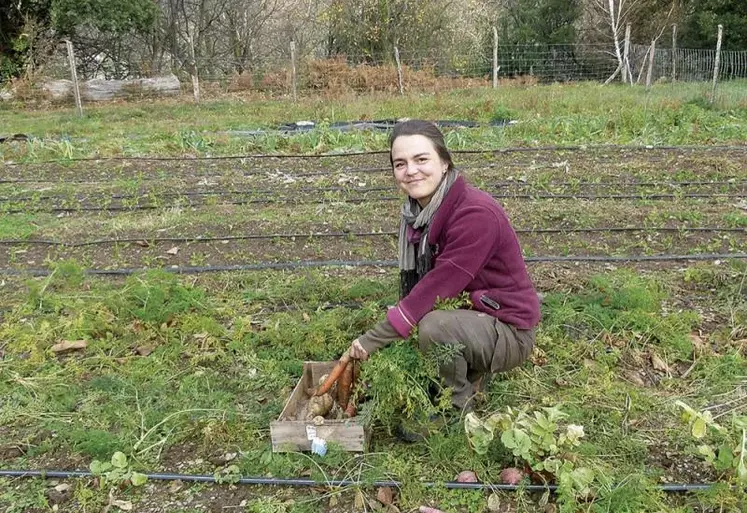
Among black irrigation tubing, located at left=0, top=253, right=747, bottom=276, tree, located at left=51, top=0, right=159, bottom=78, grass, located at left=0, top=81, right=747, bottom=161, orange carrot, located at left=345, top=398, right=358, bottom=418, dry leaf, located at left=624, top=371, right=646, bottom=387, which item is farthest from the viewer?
tree, located at left=51, top=0, right=159, bottom=78

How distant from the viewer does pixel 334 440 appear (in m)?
2.43

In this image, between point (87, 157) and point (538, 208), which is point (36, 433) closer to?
point (538, 208)

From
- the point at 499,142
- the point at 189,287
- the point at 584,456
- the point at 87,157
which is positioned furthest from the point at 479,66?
the point at 584,456

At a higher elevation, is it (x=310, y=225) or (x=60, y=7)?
(x=60, y=7)

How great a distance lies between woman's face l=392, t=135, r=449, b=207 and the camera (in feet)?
7.66

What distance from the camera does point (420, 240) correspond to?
8.16 feet

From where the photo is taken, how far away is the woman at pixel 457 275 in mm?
2279

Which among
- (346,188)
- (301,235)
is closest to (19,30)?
(346,188)

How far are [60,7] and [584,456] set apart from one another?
17.4 metres

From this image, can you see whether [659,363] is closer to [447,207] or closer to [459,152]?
[447,207]

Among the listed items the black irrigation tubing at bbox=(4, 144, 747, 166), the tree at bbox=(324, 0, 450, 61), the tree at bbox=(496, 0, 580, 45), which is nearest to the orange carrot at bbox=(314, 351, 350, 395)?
the black irrigation tubing at bbox=(4, 144, 747, 166)

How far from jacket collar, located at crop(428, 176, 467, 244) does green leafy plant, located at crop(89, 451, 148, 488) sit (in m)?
1.45

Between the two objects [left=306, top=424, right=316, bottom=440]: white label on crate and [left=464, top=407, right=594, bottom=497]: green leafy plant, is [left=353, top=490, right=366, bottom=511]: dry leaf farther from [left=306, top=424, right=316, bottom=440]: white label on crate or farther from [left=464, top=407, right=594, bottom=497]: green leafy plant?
[left=464, top=407, right=594, bottom=497]: green leafy plant

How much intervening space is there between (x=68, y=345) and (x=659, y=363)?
306 cm
